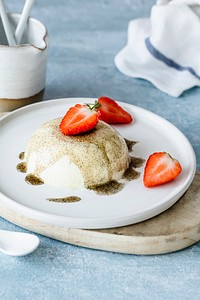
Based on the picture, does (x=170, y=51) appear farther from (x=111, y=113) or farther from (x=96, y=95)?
(x=111, y=113)

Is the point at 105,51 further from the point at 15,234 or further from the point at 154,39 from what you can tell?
the point at 15,234

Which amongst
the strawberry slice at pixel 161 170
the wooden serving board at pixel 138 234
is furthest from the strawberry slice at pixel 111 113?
the wooden serving board at pixel 138 234

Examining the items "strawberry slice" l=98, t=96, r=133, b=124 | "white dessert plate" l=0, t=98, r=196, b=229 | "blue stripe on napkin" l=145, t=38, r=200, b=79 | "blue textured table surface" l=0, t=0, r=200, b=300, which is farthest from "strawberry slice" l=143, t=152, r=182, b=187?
"blue stripe on napkin" l=145, t=38, r=200, b=79

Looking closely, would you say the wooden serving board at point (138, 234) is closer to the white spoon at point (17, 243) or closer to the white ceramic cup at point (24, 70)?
the white spoon at point (17, 243)

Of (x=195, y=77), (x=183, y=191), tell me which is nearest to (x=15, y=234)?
(x=183, y=191)

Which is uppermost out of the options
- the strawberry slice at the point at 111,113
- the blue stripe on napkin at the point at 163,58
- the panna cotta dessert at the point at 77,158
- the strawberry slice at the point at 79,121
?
the strawberry slice at the point at 79,121

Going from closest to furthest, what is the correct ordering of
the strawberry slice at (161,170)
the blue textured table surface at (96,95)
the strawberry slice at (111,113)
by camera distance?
the blue textured table surface at (96,95), the strawberry slice at (161,170), the strawberry slice at (111,113)

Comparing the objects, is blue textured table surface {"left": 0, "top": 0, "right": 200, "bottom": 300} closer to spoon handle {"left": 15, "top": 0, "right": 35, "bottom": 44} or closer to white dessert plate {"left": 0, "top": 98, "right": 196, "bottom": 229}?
white dessert plate {"left": 0, "top": 98, "right": 196, "bottom": 229}
